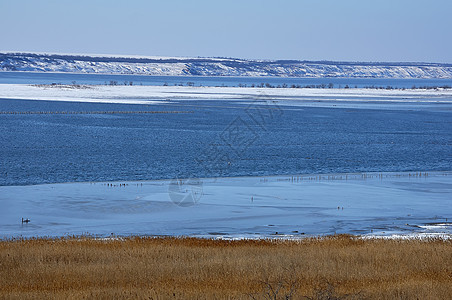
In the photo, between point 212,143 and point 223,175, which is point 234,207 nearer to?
point 223,175

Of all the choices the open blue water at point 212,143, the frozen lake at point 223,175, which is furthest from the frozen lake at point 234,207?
the open blue water at point 212,143

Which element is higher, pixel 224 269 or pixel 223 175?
pixel 224 269

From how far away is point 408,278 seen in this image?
→ 480 inches

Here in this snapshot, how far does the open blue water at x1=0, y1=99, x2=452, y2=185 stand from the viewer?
30906 mm

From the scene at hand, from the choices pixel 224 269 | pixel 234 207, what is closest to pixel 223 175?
pixel 234 207

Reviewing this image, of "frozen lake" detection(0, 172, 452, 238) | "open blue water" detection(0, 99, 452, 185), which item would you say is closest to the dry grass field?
"frozen lake" detection(0, 172, 452, 238)

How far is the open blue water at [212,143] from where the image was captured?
30906mm

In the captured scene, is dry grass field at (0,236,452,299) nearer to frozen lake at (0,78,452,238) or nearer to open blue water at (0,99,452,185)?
frozen lake at (0,78,452,238)

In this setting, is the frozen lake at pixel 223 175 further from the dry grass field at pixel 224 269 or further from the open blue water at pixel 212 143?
the dry grass field at pixel 224 269

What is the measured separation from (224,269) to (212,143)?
29.6 metres

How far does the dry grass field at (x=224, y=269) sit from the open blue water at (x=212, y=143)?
42.4ft

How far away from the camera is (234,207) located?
22.0 meters

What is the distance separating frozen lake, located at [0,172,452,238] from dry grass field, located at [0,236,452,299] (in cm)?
261

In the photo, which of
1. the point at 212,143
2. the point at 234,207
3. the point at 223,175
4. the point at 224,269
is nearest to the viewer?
the point at 224,269
